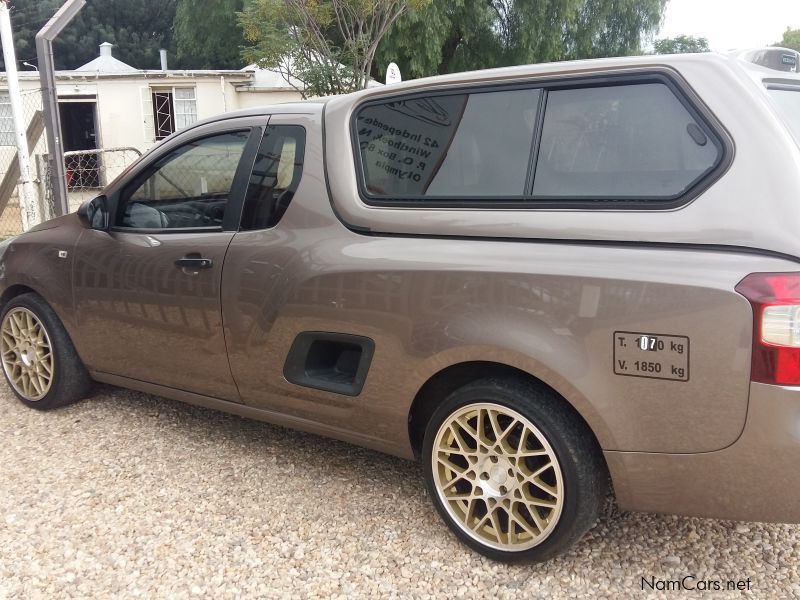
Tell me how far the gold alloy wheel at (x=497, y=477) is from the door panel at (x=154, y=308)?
1.18m

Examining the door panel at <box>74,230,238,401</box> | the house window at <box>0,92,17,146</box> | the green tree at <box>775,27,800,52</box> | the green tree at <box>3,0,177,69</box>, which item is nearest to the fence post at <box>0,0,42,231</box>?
the door panel at <box>74,230,238,401</box>

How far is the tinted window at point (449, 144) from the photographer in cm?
254

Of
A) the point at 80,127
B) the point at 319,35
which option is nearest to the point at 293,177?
the point at 319,35

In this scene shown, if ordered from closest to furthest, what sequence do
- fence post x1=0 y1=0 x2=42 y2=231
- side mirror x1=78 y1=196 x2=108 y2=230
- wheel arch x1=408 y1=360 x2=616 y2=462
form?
wheel arch x1=408 y1=360 x2=616 y2=462, side mirror x1=78 y1=196 x2=108 y2=230, fence post x1=0 y1=0 x2=42 y2=231

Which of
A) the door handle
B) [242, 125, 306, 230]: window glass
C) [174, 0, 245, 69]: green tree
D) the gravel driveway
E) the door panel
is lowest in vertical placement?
the gravel driveway

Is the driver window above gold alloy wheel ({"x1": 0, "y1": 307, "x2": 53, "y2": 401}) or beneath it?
above

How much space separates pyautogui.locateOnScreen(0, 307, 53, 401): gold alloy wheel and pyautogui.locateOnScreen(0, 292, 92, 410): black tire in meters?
0.03

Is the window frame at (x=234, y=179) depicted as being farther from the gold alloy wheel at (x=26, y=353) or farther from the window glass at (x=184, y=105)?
the window glass at (x=184, y=105)

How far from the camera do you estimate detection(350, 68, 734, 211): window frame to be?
2139mm

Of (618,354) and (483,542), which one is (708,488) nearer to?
Answer: (618,354)

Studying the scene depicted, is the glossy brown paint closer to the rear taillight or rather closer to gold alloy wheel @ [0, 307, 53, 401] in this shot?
the rear taillight

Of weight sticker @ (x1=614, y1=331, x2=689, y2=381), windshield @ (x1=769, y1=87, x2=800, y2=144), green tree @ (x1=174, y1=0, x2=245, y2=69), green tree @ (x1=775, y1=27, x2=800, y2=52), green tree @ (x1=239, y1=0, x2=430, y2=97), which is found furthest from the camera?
green tree @ (x1=775, y1=27, x2=800, y2=52)

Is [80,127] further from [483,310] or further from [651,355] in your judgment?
[651,355]

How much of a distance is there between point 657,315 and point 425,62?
16.4m
